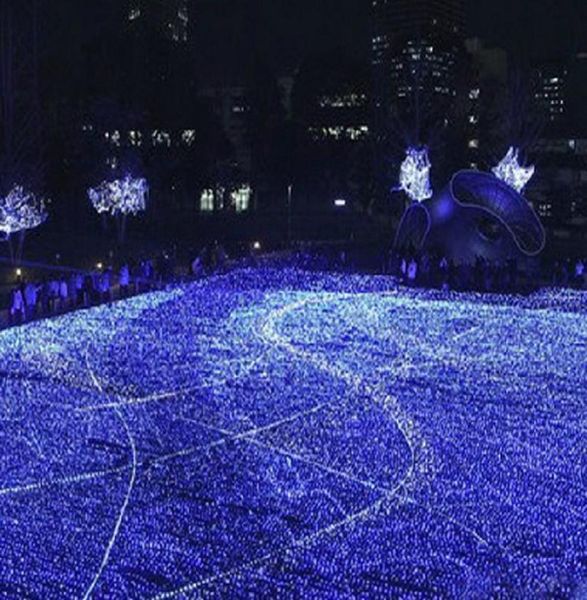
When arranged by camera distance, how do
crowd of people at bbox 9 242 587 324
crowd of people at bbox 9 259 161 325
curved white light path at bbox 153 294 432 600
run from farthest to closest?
1. crowd of people at bbox 9 242 587 324
2. crowd of people at bbox 9 259 161 325
3. curved white light path at bbox 153 294 432 600

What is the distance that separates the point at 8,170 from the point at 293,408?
17731 millimetres

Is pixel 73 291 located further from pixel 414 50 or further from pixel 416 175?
pixel 414 50

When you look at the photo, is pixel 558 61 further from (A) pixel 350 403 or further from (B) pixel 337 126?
(A) pixel 350 403

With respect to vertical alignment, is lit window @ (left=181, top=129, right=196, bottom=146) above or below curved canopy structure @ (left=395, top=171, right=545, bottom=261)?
above

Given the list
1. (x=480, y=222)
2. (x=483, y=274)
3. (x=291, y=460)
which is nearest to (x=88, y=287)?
(x=483, y=274)

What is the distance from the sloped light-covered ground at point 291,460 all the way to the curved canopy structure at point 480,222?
758 centimetres

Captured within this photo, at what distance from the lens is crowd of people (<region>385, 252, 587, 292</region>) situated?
24969 mm

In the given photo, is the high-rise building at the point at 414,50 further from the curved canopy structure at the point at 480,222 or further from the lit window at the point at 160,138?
the curved canopy structure at the point at 480,222

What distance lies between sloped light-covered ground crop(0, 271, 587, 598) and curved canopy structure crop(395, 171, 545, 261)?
7.58 m

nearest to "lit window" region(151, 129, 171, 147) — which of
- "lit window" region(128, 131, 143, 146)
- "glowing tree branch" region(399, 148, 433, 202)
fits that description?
"lit window" region(128, 131, 143, 146)

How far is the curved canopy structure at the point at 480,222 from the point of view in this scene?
26828 millimetres

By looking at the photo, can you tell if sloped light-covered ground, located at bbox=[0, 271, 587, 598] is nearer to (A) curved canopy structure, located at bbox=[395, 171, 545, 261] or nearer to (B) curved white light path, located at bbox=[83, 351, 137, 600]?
(B) curved white light path, located at bbox=[83, 351, 137, 600]

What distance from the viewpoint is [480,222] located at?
89.8ft

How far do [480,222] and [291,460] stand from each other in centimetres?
1786
